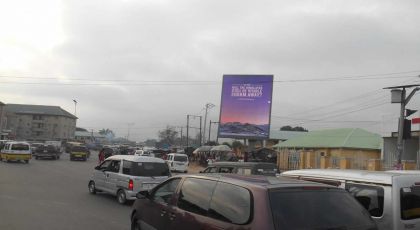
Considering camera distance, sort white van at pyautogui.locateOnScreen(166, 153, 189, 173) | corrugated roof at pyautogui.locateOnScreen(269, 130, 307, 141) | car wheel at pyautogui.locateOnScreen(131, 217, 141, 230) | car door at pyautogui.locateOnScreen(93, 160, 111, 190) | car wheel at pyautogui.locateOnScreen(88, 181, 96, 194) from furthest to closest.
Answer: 1. corrugated roof at pyautogui.locateOnScreen(269, 130, 307, 141)
2. white van at pyautogui.locateOnScreen(166, 153, 189, 173)
3. car wheel at pyautogui.locateOnScreen(88, 181, 96, 194)
4. car door at pyautogui.locateOnScreen(93, 160, 111, 190)
5. car wheel at pyautogui.locateOnScreen(131, 217, 141, 230)

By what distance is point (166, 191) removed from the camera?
775cm

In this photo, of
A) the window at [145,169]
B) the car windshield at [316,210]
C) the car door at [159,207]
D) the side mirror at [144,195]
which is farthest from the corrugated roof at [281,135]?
the car windshield at [316,210]

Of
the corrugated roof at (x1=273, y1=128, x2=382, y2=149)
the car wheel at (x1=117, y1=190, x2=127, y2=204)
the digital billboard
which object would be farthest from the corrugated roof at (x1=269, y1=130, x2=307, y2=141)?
the car wheel at (x1=117, y1=190, x2=127, y2=204)

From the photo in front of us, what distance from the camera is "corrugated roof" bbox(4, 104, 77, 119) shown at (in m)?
162

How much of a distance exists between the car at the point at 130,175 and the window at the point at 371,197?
10.5m

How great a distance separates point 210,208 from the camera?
6164 millimetres

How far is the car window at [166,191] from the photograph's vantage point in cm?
747

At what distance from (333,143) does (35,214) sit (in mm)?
38745

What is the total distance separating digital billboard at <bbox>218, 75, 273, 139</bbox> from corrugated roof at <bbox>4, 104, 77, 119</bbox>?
12163cm

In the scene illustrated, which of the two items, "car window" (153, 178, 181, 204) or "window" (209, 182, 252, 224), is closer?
"window" (209, 182, 252, 224)

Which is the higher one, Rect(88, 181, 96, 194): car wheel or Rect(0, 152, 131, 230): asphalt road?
Rect(88, 181, 96, 194): car wheel

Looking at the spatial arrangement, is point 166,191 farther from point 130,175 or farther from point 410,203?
point 130,175

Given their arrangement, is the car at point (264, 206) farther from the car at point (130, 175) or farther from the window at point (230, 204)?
the car at point (130, 175)

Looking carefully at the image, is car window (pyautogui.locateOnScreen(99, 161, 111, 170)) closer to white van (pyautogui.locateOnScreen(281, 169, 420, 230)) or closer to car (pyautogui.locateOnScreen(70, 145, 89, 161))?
white van (pyautogui.locateOnScreen(281, 169, 420, 230))
